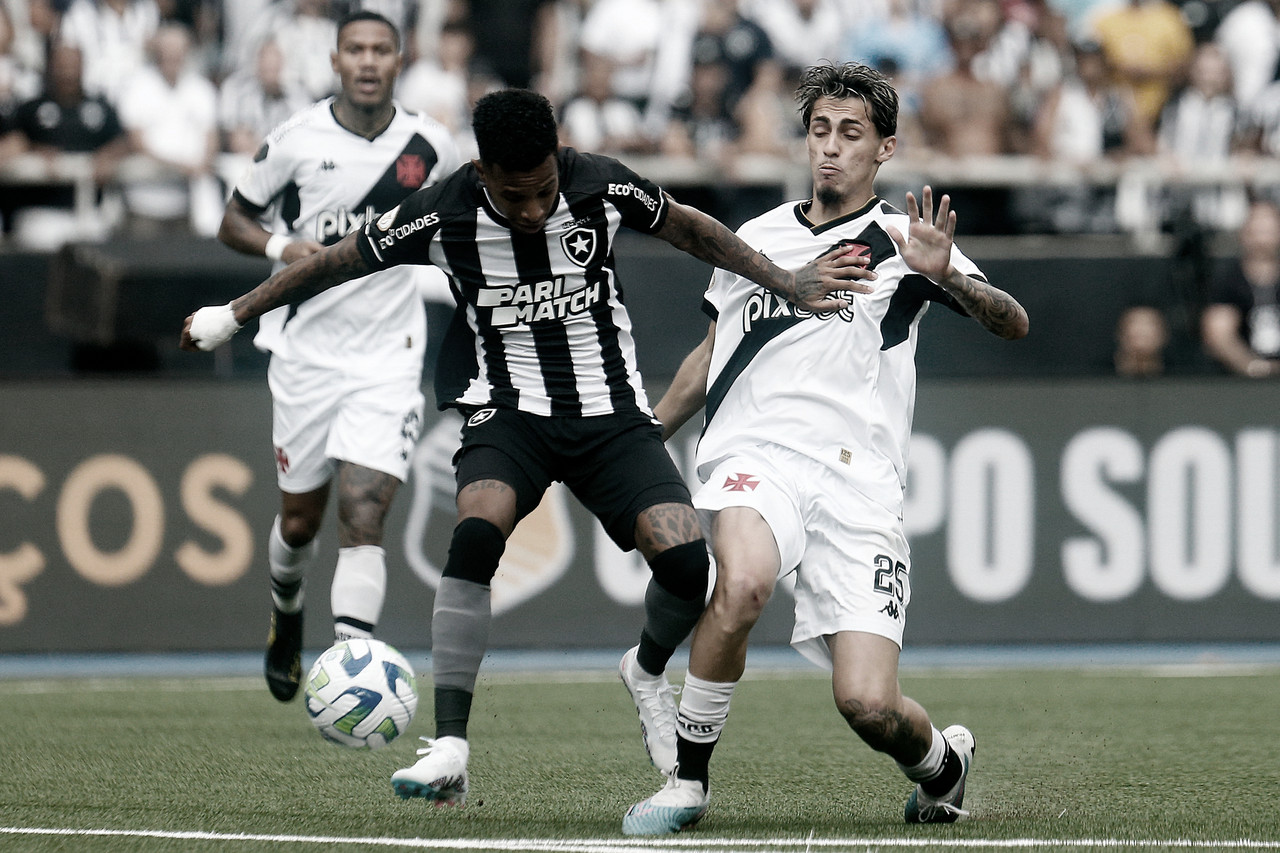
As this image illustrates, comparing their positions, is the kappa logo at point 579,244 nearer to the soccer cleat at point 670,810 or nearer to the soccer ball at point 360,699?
the soccer ball at point 360,699

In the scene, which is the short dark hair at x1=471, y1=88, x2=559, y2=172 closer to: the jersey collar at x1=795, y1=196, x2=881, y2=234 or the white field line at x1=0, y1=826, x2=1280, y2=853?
the jersey collar at x1=795, y1=196, x2=881, y2=234

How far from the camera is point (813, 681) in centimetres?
881

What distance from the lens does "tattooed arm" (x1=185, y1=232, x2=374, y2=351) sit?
491cm

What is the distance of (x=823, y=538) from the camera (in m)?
4.92

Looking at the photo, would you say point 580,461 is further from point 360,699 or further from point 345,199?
point 345,199

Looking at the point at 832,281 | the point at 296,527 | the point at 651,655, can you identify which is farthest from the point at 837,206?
the point at 296,527

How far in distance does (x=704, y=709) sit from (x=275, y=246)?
2.83 meters

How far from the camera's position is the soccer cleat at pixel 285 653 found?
7.21 metres

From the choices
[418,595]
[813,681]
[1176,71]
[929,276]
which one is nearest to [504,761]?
[929,276]

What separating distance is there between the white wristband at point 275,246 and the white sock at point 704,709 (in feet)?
8.79

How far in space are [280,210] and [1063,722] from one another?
12.3 feet

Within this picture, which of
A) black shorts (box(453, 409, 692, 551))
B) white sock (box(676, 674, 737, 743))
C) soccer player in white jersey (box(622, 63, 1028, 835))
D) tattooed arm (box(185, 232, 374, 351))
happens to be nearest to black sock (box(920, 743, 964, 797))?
soccer player in white jersey (box(622, 63, 1028, 835))

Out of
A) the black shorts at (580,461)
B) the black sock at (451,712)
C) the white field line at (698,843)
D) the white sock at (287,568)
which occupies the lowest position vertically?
the white sock at (287,568)

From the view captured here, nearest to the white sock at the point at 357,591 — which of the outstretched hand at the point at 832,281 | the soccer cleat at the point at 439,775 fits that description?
the soccer cleat at the point at 439,775
